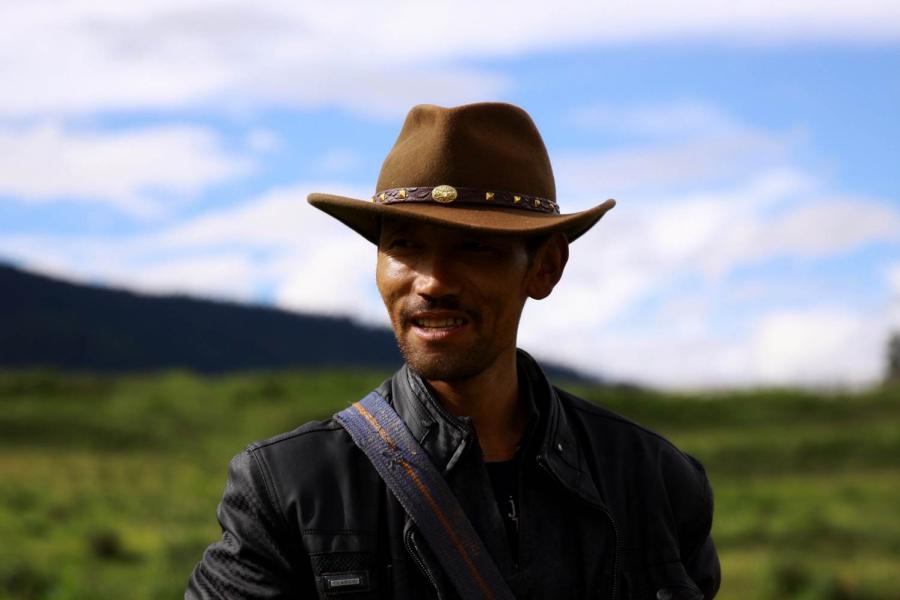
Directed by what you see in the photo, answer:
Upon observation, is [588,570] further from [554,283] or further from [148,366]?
[148,366]

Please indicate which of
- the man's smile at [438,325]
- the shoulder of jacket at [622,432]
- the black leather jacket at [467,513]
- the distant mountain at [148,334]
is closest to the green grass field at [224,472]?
the shoulder of jacket at [622,432]

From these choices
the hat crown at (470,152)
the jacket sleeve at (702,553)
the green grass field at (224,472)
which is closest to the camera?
the hat crown at (470,152)

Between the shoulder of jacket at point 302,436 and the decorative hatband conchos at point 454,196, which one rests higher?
the decorative hatband conchos at point 454,196

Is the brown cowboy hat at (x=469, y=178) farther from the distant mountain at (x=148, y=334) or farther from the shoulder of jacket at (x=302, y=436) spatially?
the distant mountain at (x=148, y=334)

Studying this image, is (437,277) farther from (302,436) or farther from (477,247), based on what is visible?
(302,436)

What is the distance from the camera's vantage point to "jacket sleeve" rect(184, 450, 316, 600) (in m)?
3.32

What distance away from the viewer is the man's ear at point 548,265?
359cm

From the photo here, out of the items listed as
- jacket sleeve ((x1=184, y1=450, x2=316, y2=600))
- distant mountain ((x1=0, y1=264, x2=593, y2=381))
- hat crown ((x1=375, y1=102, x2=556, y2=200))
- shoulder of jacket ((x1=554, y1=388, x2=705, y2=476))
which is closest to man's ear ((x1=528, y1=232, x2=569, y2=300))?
hat crown ((x1=375, y1=102, x2=556, y2=200))

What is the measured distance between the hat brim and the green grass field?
10170mm

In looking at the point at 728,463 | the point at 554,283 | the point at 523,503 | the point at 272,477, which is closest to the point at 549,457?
the point at 523,503

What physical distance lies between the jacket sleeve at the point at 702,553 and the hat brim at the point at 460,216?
32.0 inches

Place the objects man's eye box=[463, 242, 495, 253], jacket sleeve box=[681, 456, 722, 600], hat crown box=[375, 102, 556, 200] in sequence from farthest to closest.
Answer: jacket sleeve box=[681, 456, 722, 600] → hat crown box=[375, 102, 556, 200] → man's eye box=[463, 242, 495, 253]

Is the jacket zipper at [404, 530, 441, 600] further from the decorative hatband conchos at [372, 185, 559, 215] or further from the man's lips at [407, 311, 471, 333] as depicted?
the decorative hatband conchos at [372, 185, 559, 215]

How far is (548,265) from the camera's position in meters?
3.65
